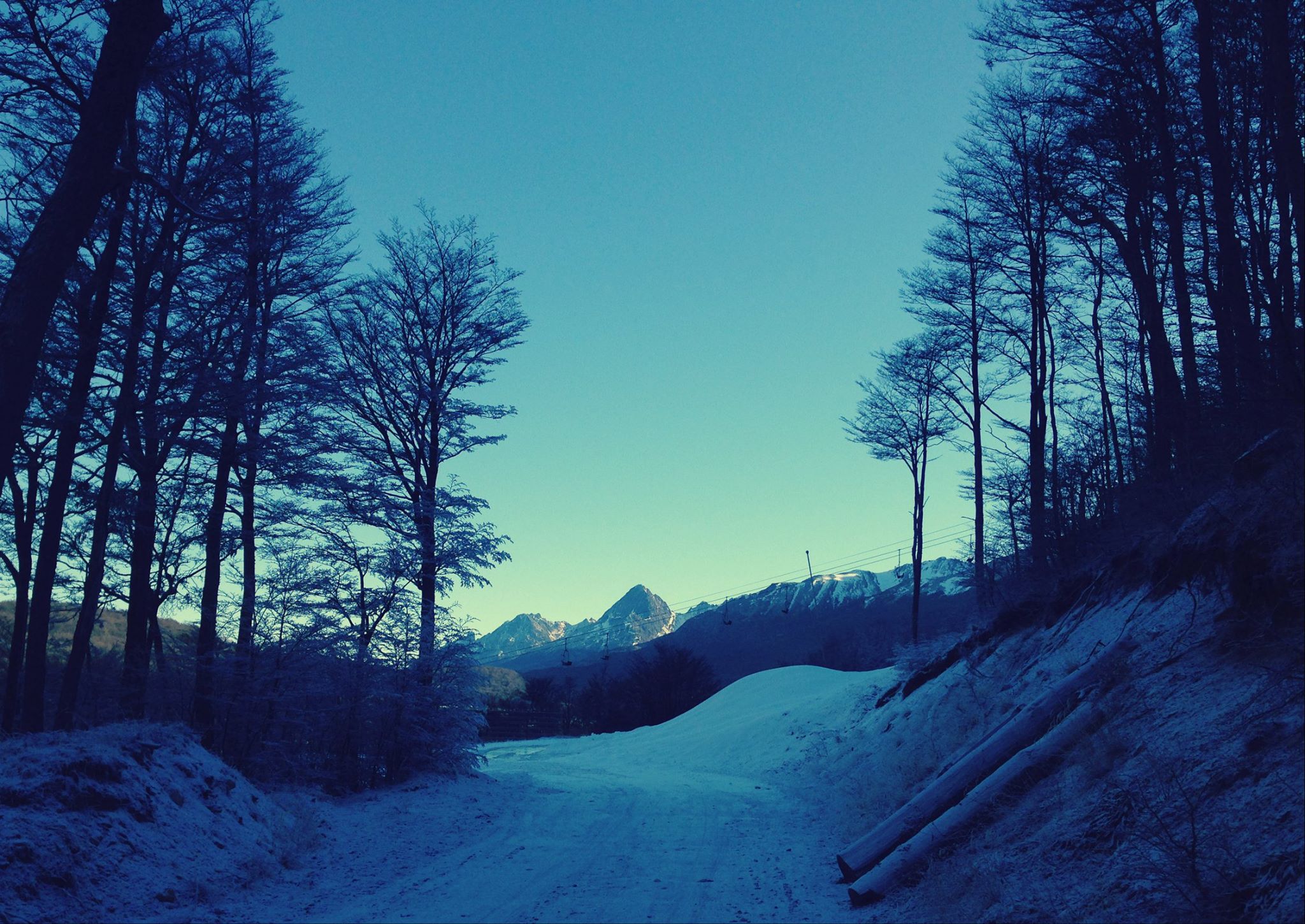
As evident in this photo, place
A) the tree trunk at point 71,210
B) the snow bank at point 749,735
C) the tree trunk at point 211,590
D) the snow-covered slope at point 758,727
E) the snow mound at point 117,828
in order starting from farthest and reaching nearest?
1. the snow-covered slope at point 758,727
2. the snow bank at point 749,735
3. the tree trunk at point 211,590
4. the tree trunk at point 71,210
5. the snow mound at point 117,828

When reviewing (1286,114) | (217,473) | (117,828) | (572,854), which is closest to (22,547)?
(217,473)

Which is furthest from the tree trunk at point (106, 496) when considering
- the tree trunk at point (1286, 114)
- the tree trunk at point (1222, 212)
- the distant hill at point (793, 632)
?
the distant hill at point (793, 632)

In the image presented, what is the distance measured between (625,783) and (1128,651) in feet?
37.6

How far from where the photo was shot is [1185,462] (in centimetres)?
1029

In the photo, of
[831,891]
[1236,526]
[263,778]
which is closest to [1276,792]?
[1236,526]

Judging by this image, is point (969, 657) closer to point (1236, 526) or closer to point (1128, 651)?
point (1128, 651)

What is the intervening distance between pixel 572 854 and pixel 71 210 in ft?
26.1

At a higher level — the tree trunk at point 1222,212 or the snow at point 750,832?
the tree trunk at point 1222,212

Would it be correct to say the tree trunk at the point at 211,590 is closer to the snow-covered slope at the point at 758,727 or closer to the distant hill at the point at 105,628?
the distant hill at the point at 105,628

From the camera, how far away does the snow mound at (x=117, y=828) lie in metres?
6.27

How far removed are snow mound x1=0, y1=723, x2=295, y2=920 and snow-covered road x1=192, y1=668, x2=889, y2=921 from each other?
0.51 metres

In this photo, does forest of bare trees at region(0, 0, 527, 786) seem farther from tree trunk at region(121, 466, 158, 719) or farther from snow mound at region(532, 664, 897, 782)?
snow mound at region(532, 664, 897, 782)

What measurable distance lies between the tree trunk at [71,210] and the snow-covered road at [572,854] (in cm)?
459

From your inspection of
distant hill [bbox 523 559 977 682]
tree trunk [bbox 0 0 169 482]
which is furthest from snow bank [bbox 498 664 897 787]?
distant hill [bbox 523 559 977 682]
